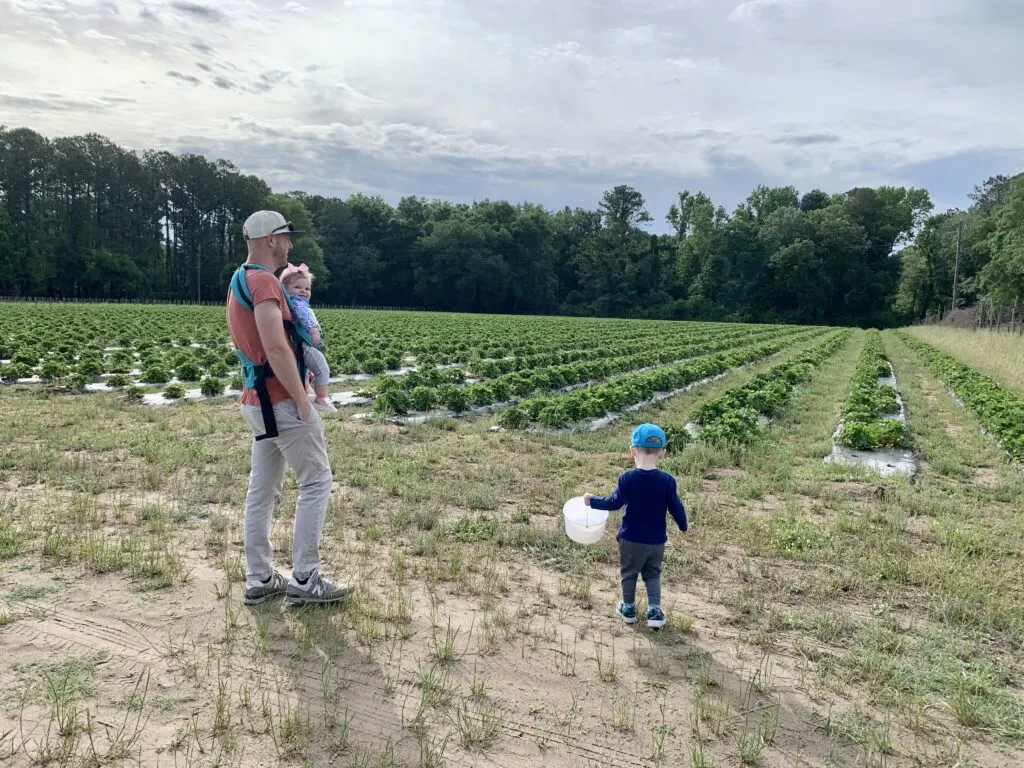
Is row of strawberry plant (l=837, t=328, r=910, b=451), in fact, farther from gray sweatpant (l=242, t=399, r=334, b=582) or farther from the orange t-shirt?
the orange t-shirt

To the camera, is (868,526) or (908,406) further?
(908,406)

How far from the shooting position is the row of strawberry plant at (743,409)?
9797 mm

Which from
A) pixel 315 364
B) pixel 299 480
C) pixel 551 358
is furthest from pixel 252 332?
pixel 551 358

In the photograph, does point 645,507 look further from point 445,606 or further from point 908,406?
point 908,406

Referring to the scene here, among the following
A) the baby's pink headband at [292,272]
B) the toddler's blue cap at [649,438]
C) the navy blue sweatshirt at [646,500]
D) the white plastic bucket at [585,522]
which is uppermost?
the baby's pink headband at [292,272]

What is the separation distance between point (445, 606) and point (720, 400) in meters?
9.21

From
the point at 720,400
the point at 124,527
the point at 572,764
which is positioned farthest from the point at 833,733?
the point at 720,400


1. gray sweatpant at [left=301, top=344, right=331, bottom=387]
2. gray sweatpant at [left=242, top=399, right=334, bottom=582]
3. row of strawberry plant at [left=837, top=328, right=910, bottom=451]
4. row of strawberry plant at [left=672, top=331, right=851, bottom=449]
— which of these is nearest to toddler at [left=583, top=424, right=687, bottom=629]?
gray sweatpant at [left=242, top=399, right=334, bottom=582]

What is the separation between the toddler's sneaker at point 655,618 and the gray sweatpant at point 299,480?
2157mm

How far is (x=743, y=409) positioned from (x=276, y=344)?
366 inches

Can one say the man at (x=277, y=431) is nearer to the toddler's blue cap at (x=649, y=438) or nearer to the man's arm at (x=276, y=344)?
the man's arm at (x=276, y=344)

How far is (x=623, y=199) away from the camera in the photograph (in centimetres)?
10094

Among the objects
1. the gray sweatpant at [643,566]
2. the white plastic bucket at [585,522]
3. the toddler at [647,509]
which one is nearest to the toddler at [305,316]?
the white plastic bucket at [585,522]

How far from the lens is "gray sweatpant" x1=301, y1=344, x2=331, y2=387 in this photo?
13.5ft
